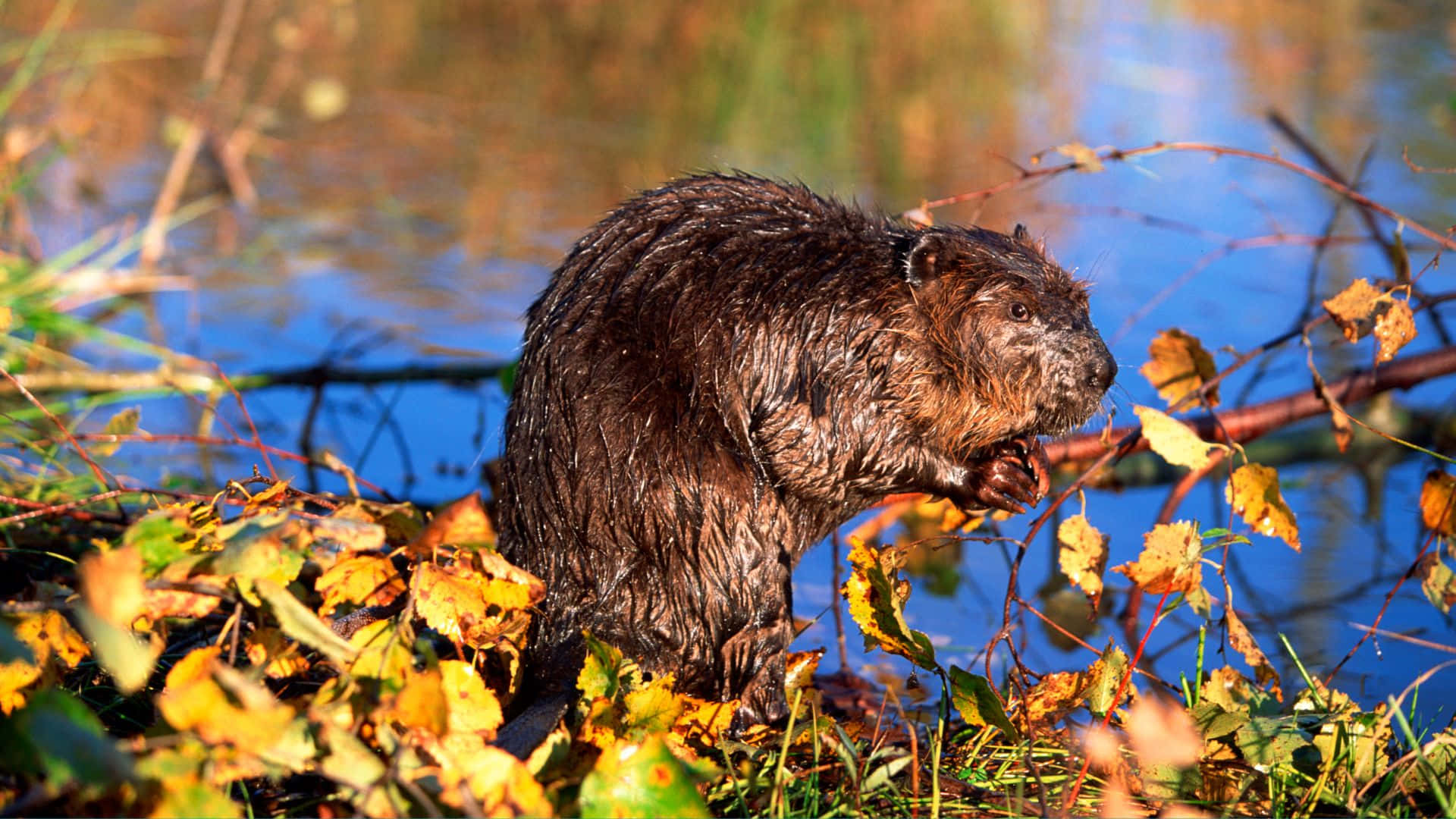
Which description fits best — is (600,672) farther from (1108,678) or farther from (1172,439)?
(1172,439)

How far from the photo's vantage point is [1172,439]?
267 centimetres

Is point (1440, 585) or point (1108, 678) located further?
point (1440, 585)

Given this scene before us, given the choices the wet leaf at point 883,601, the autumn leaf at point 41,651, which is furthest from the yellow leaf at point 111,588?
the wet leaf at point 883,601

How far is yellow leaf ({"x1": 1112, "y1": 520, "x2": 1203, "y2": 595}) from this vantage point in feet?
8.25

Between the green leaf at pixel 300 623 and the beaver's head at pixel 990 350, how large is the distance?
113 cm

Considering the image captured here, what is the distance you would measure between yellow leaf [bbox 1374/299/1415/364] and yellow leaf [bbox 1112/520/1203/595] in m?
0.57

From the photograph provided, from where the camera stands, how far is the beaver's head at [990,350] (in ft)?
8.54

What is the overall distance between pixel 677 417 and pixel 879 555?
43 centimetres

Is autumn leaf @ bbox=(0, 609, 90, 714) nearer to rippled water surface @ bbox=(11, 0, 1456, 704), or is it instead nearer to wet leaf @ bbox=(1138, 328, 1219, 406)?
rippled water surface @ bbox=(11, 0, 1456, 704)

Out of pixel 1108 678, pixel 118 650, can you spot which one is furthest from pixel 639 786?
pixel 1108 678

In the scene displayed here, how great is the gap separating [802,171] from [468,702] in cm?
499

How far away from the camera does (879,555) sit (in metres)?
2.50

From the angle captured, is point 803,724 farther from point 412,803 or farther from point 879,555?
point 412,803

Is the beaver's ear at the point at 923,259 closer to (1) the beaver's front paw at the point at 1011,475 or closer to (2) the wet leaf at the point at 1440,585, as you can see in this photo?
(1) the beaver's front paw at the point at 1011,475
